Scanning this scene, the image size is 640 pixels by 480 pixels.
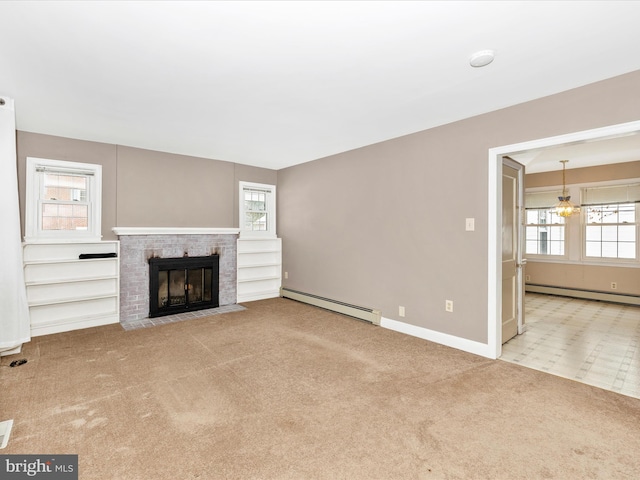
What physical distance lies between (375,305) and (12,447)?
374cm

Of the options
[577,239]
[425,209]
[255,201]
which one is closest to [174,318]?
[255,201]

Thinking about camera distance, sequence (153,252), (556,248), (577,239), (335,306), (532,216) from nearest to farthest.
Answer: (153,252), (335,306), (577,239), (556,248), (532,216)

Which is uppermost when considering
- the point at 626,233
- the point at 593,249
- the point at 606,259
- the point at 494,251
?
the point at 626,233

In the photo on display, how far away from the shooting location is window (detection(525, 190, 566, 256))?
6676mm

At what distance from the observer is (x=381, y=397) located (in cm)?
250

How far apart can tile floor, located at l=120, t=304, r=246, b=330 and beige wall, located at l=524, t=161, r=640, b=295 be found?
6305 mm

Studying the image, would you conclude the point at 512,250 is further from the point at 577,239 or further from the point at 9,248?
the point at 9,248

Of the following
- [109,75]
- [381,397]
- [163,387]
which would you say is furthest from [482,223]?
[109,75]

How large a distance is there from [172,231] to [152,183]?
806 mm

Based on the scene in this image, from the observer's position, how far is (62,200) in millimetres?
4285

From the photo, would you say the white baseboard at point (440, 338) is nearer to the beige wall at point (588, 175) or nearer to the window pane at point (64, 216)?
the window pane at point (64, 216)

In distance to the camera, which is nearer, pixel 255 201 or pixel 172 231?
pixel 172 231

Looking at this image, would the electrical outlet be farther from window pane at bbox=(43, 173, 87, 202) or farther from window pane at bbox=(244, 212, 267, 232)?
window pane at bbox=(43, 173, 87, 202)

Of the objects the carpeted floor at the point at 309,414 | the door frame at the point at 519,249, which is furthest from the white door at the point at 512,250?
the carpeted floor at the point at 309,414
